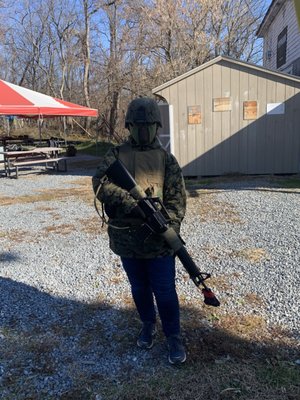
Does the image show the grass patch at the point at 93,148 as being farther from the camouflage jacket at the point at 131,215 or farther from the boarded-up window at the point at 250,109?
the camouflage jacket at the point at 131,215

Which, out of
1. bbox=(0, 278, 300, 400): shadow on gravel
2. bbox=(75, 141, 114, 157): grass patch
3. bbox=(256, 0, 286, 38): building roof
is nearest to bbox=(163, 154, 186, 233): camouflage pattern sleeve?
bbox=(0, 278, 300, 400): shadow on gravel

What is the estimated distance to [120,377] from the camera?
2.36 metres

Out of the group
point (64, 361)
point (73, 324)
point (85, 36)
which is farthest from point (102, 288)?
point (85, 36)

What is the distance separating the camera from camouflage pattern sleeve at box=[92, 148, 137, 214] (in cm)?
219

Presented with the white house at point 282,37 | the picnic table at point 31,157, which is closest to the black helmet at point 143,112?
the picnic table at point 31,157

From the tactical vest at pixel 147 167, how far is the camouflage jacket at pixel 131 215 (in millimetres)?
33

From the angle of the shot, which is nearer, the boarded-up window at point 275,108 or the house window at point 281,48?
the boarded-up window at point 275,108

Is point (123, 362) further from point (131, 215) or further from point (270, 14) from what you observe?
point (270, 14)

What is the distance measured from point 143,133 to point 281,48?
14713 millimetres

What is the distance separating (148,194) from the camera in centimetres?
225

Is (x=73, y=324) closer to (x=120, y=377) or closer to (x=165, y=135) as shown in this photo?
(x=120, y=377)

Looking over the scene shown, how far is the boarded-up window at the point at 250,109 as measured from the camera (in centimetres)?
936

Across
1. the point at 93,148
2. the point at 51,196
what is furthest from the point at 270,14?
the point at 51,196

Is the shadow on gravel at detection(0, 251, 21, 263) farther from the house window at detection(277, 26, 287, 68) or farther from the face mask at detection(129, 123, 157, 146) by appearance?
the house window at detection(277, 26, 287, 68)
